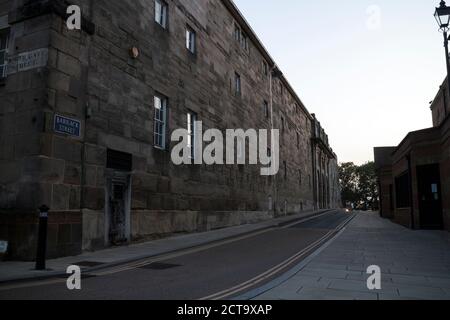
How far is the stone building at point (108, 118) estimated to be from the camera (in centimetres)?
1038

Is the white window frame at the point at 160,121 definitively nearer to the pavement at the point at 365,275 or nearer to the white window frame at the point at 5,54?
the white window frame at the point at 5,54

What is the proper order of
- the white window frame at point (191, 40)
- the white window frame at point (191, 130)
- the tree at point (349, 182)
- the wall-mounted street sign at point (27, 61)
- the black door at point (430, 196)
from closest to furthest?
the wall-mounted street sign at point (27, 61), the white window frame at point (191, 130), the black door at point (430, 196), the white window frame at point (191, 40), the tree at point (349, 182)

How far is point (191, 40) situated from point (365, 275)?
1510 centimetres

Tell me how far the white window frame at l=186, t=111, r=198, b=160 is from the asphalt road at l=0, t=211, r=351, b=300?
22.6 ft

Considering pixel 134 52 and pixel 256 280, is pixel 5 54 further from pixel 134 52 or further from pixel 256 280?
pixel 256 280

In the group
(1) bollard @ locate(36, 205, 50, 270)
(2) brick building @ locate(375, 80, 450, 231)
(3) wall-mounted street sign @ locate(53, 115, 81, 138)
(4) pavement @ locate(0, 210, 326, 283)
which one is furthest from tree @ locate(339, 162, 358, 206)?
(1) bollard @ locate(36, 205, 50, 270)

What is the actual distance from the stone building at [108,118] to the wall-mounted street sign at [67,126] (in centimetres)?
3

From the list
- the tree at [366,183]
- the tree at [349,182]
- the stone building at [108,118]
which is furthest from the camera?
the tree at [349,182]

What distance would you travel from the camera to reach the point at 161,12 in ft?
56.1

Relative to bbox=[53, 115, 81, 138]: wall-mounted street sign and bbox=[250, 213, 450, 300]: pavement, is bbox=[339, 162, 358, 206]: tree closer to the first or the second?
bbox=[250, 213, 450, 300]: pavement

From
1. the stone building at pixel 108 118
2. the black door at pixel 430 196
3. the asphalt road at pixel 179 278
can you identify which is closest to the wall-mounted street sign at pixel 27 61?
the stone building at pixel 108 118

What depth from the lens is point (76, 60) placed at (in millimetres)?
11492
